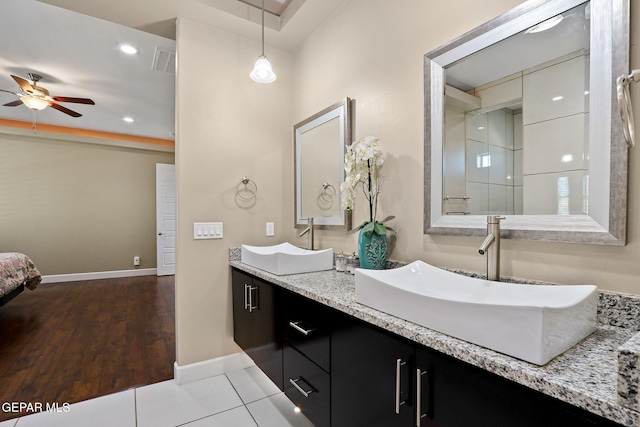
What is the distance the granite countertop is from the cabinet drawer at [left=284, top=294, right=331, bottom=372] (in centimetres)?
23

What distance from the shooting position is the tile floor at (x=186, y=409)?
171 cm

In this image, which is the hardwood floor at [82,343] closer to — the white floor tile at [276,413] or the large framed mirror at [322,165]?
the white floor tile at [276,413]

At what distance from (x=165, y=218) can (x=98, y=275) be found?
146cm

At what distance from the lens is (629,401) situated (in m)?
0.51

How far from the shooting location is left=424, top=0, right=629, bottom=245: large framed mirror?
0.93 metres

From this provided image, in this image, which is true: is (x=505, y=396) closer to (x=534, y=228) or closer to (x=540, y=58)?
(x=534, y=228)

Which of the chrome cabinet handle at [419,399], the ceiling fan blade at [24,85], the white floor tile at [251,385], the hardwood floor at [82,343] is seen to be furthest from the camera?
the ceiling fan blade at [24,85]

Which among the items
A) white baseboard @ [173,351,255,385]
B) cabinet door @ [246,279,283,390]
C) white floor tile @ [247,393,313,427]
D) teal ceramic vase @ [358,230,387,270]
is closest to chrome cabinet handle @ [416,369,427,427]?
teal ceramic vase @ [358,230,387,270]

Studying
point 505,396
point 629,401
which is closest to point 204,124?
point 505,396

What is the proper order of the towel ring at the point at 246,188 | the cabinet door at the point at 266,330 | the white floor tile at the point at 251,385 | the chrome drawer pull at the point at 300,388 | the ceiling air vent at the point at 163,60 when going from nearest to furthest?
the chrome drawer pull at the point at 300,388, the cabinet door at the point at 266,330, the white floor tile at the point at 251,385, the towel ring at the point at 246,188, the ceiling air vent at the point at 163,60

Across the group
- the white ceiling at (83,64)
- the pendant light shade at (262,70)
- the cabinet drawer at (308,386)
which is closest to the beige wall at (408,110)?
the pendant light shade at (262,70)

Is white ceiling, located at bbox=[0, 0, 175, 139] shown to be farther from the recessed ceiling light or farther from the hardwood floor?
the hardwood floor

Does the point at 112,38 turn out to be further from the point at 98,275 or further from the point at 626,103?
the point at 98,275

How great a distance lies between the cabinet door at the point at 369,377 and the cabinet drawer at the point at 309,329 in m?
0.06
